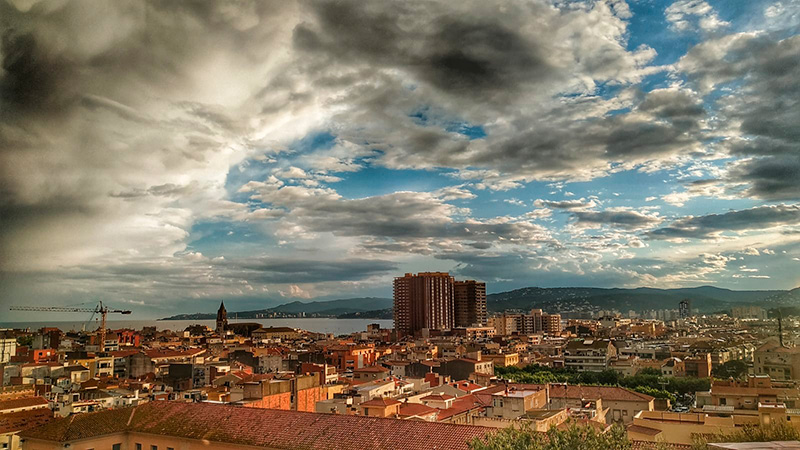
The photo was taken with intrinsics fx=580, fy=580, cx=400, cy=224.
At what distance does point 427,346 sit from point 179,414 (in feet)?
151

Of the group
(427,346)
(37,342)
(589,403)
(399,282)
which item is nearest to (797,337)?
(589,403)

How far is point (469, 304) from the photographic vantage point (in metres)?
102

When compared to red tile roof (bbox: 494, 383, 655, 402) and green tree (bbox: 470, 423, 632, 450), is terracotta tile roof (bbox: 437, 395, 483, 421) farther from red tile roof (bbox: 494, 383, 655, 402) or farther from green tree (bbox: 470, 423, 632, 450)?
green tree (bbox: 470, 423, 632, 450)

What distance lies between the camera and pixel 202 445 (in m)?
13.0

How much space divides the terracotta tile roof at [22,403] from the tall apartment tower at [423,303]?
79.1 m

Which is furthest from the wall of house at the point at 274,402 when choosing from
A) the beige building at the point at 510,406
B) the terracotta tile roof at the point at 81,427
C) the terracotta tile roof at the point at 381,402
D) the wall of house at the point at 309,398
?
the beige building at the point at 510,406

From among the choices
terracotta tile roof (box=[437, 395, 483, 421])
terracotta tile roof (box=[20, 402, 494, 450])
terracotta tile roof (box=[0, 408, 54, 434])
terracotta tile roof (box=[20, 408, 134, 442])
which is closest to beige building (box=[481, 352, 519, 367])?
terracotta tile roof (box=[437, 395, 483, 421])

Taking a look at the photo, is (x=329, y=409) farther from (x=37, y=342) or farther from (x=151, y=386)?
(x=37, y=342)

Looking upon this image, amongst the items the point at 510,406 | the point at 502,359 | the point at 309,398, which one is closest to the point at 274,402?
the point at 309,398

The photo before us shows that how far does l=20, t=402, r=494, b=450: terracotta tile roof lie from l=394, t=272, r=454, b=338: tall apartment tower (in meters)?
81.3

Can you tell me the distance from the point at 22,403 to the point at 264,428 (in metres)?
8.58

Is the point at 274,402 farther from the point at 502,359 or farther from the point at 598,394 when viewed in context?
the point at 502,359

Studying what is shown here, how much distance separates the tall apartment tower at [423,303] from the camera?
96.6m

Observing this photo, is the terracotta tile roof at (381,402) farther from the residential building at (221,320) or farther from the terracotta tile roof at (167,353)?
the residential building at (221,320)
